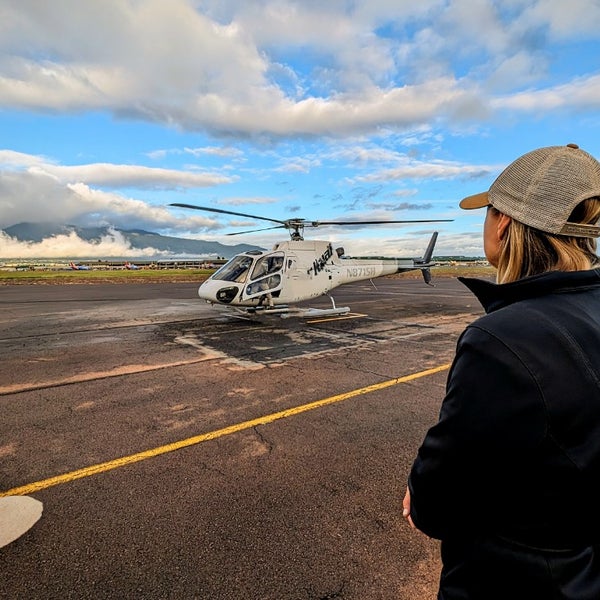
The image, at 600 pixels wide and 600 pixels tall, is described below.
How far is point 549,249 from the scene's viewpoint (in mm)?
1294

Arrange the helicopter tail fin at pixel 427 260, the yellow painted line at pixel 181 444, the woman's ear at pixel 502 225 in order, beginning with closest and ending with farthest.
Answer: the woman's ear at pixel 502 225 < the yellow painted line at pixel 181 444 < the helicopter tail fin at pixel 427 260

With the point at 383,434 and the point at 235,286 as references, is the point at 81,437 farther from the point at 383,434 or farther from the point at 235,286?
the point at 235,286

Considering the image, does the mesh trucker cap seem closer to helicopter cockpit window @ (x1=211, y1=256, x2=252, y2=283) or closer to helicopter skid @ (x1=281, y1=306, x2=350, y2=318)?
helicopter cockpit window @ (x1=211, y1=256, x2=252, y2=283)

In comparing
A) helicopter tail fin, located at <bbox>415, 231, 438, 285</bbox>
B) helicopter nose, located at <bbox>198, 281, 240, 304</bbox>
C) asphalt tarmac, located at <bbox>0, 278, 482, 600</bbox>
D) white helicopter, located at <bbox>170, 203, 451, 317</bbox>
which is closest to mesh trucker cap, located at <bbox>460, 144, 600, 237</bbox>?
asphalt tarmac, located at <bbox>0, 278, 482, 600</bbox>

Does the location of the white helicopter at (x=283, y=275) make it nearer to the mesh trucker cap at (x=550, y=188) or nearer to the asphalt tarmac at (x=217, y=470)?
the asphalt tarmac at (x=217, y=470)

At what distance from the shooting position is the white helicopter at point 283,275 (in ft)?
37.6

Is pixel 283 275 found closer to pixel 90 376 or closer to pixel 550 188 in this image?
pixel 90 376

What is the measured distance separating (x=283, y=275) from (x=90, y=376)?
A: 653 cm

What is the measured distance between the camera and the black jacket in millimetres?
1059

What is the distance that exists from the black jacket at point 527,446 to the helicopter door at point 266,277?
10420 mm

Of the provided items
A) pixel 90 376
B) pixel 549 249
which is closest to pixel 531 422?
pixel 549 249

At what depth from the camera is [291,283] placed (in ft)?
40.2

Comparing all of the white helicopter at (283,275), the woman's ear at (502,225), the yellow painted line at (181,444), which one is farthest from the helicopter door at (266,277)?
the woman's ear at (502,225)

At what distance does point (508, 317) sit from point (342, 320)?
38.2 ft
